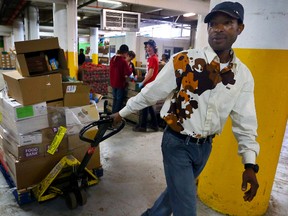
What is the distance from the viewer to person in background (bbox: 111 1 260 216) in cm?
123

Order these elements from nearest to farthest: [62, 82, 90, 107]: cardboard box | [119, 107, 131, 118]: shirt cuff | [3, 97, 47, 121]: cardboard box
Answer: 1. [119, 107, 131, 118]: shirt cuff
2. [3, 97, 47, 121]: cardboard box
3. [62, 82, 90, 107]: cardboard box

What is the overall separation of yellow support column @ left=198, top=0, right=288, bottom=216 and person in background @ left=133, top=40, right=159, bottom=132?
79.5 inches

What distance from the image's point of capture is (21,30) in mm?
15195

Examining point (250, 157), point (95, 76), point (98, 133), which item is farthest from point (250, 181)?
point (95, 76)

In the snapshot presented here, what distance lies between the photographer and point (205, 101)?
4.09 ft

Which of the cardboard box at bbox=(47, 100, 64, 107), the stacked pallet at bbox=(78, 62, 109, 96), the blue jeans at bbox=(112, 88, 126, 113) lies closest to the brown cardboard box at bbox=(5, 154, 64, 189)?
the cardboard box at bbox=(47, 100, 64, 107)

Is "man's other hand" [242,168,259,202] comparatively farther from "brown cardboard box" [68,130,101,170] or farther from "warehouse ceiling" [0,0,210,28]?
"warehouse ceiling" [0,0,210,28]

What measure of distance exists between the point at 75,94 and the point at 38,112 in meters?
0.38

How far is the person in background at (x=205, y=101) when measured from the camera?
4.03 feet

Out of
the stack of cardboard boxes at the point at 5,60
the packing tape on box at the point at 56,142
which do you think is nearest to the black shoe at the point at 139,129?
the packing tape on box at the point at 56,142

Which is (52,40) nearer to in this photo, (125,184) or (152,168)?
(125,184)

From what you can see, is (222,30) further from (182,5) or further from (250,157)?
(182,5)

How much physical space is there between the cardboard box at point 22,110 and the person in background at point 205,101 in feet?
3.75

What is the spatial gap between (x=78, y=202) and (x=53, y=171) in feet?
1.18
